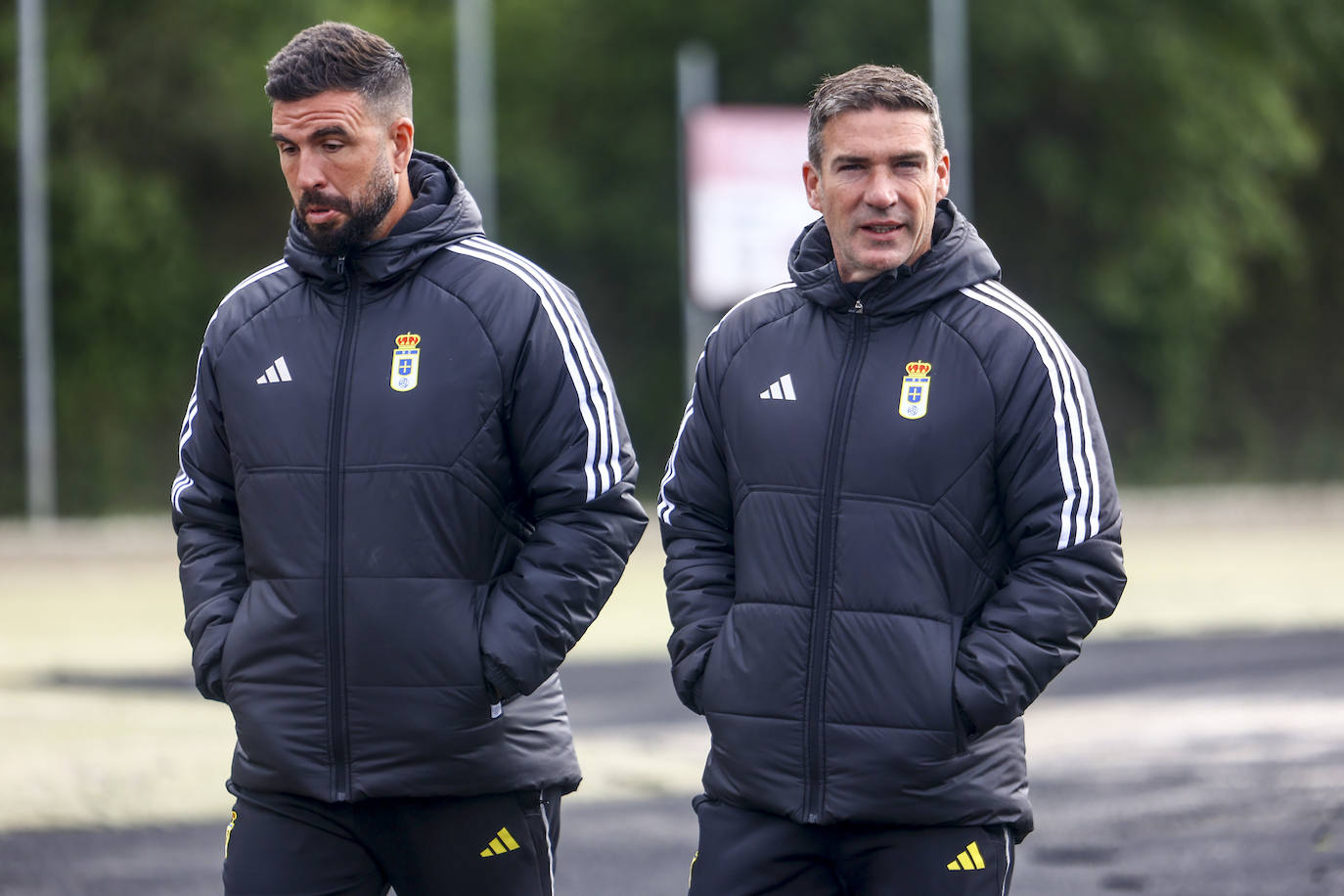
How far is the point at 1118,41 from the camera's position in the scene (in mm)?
30859

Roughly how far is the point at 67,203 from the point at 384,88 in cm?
2536

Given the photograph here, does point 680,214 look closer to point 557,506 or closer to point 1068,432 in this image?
point 557,506

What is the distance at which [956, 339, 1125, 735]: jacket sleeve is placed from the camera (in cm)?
343

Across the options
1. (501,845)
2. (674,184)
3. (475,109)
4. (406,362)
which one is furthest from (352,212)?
(674,184)

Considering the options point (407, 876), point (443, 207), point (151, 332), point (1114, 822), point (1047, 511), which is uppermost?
point (151, 332)

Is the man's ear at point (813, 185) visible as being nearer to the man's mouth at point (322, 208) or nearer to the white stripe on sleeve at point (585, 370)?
the white stripe on sleeve at point (585, 370)

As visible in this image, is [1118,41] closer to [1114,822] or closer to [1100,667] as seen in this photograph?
[1100,667]

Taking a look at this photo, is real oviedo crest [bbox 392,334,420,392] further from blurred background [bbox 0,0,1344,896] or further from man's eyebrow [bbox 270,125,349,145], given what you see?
blurred background [bbox 0,0,1344,896]

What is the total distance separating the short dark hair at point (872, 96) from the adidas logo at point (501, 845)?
135 cm

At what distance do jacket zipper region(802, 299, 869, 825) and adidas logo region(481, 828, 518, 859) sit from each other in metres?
0.57

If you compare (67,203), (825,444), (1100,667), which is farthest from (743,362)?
(67,203)

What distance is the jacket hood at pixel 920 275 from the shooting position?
356cm

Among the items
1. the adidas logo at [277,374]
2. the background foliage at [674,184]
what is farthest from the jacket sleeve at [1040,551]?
the background foliage at [674,184]

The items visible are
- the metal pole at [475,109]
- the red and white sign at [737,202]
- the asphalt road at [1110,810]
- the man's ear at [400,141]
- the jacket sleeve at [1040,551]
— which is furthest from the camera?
the metal pole at [475,109]
